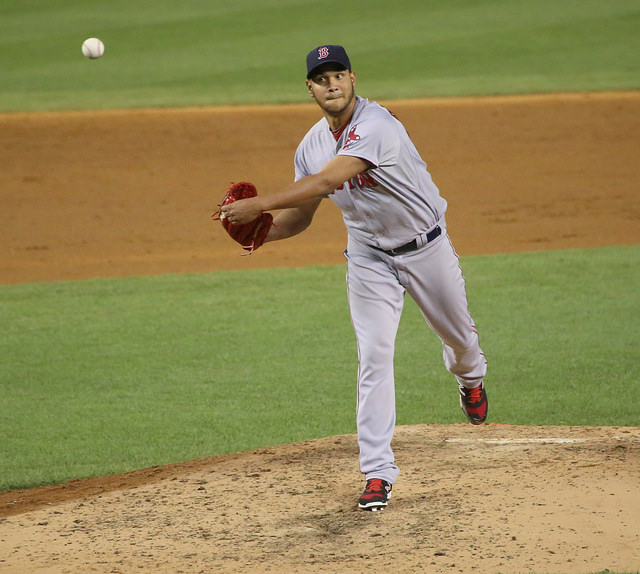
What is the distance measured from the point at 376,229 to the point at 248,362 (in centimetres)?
303

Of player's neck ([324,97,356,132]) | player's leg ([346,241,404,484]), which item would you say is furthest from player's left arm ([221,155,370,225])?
player's leg ([346,241,404,484])

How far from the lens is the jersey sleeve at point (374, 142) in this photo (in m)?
4.20

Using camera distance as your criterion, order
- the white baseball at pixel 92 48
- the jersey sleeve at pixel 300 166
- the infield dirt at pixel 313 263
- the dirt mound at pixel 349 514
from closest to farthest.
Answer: the dirt mound at pixel 349 514 → the infield dirt at pixel 313 263 → the jersey sleeve at pixel 300 166 → the white baseball at pixel 92 48

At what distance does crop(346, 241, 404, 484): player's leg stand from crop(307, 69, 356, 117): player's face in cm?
77

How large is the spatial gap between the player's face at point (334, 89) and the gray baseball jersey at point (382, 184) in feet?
0.31

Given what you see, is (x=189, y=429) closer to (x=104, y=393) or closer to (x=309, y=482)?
(x=104, y=393)

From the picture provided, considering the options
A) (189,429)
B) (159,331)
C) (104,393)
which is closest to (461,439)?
(189,429)

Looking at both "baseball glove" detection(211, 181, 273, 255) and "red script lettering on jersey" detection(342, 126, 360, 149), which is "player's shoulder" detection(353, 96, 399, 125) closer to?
"red script lettering on jersey" detection(342, 126, 360, 149)

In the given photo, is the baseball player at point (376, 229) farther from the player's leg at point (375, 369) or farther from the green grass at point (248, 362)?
the green grass at point (248, 362)

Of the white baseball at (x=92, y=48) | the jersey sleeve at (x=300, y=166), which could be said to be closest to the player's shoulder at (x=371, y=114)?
the jersey sleeve at (x=300, y=166)

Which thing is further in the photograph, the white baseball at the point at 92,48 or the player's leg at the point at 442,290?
the white baseball at the point at 92,48

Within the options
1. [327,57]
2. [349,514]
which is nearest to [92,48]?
[327,57]

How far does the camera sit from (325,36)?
25188 millimetres

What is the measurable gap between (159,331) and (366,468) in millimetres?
4087
